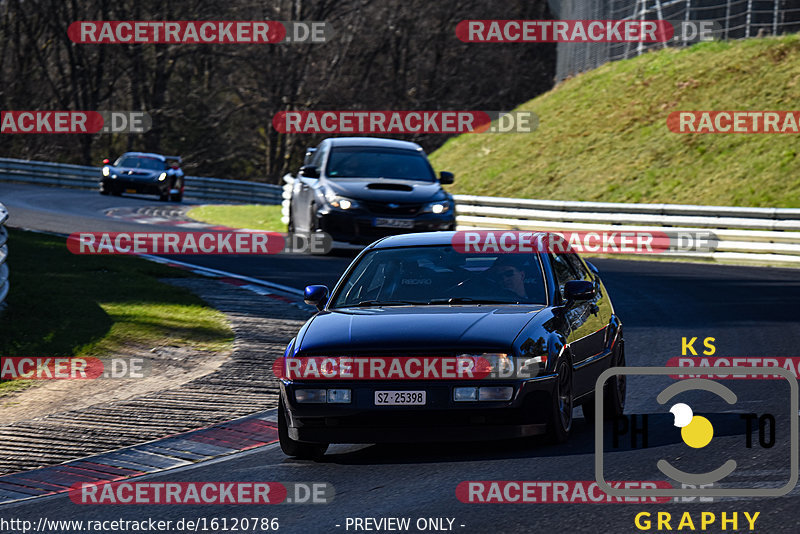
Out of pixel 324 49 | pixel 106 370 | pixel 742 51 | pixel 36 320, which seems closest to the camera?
pixel 106 370

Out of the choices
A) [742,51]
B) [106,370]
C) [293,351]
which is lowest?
[106,370]

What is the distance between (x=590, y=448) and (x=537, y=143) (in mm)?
30015

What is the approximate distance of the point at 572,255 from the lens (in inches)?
374

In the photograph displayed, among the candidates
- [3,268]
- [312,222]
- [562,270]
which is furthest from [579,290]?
[312,222]

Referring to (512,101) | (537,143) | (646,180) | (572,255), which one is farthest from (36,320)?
(512,101)

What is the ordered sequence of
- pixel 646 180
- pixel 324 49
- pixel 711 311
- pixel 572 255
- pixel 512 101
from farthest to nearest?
pixel 512 101 < pixel 324 49 < pixel 646 180 < pixel 711 311 < pixel 572 255

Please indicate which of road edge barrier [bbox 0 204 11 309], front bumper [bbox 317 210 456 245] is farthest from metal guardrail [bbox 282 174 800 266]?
road edge barrier [bbox 0 204 11 309]

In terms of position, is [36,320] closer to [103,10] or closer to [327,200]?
[327,200]

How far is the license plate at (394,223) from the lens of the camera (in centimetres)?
1948
